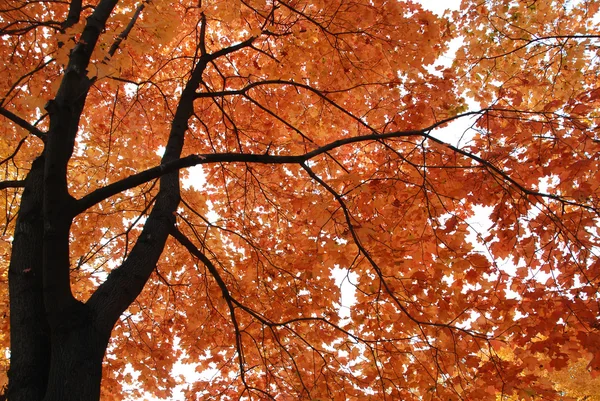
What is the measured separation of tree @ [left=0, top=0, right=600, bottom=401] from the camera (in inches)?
105

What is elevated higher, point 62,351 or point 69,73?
point 69,73

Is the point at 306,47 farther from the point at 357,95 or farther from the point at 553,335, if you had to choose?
the point at 553,335

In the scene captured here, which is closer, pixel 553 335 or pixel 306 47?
pixel 553 335

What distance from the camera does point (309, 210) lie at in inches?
153

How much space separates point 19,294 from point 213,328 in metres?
1.97

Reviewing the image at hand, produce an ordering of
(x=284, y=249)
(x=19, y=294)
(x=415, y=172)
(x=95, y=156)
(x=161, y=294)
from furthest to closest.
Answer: (x=161, y=294) < (x=95, y=156) < (x=284, y=249) < (x=415, y=172) < (x=19, y=294)

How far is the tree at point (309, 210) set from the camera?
2.68 metres

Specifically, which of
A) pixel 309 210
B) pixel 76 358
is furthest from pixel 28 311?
pixel 309 210

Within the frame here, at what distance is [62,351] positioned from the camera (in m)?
2.47

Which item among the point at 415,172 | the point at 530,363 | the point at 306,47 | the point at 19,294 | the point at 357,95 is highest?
the point at 306,47

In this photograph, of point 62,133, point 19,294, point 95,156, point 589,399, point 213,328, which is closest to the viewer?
point 62,133

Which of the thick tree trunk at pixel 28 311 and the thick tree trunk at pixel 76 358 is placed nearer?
the thick tree trunk at pixel 76 358

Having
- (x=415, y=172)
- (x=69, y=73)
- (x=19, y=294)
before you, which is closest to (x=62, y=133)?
(x=69, y=73)

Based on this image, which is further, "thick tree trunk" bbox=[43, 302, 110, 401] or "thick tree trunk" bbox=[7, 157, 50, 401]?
"thick tree trunk" bbox=[7, 157, 50, 401]
